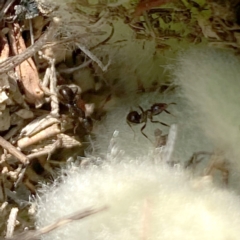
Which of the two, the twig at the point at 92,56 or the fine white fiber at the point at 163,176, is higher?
the twig at the point at 92,56

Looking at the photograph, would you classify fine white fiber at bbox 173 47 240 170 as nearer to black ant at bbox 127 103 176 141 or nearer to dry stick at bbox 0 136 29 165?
black ant at bbox 127 103 176 141

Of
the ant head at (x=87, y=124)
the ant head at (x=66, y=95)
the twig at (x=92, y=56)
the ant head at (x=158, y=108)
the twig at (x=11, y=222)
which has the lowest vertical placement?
the twig at (x=11, y=222)

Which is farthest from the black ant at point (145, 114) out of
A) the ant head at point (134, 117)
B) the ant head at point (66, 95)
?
the ant head at point (66, 95)

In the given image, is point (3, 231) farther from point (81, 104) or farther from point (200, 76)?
point (200, 76)

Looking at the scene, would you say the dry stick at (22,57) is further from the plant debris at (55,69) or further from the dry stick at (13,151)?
the dry stick at (13,151)

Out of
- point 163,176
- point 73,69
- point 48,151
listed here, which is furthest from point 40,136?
point 163,176

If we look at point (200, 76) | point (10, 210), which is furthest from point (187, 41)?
point (10, 210)

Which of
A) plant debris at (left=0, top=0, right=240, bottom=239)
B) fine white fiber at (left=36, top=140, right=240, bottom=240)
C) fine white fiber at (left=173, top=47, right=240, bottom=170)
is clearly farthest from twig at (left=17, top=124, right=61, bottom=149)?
fine white fiber at (left=173, top=47, right=240, bottom=170)
